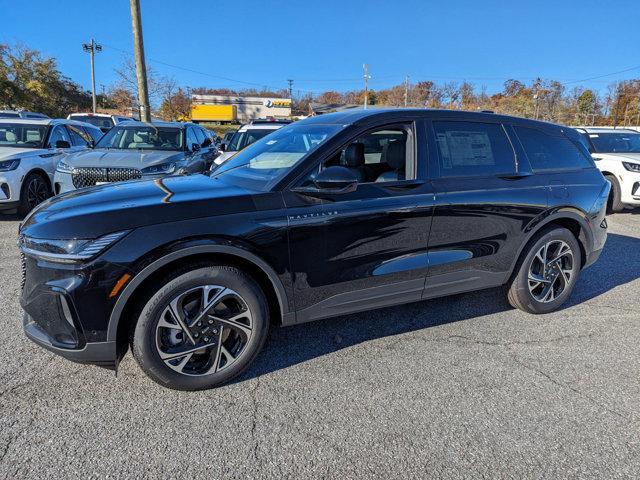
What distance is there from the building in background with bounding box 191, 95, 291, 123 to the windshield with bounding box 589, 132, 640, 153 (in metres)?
44.9

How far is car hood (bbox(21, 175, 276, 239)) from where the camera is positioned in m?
2.40

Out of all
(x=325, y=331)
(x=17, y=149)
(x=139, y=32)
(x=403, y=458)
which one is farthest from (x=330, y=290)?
(x=139, y=32)

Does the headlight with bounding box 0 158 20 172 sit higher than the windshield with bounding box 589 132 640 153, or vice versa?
the windshield with bounding box 589 132 640 153

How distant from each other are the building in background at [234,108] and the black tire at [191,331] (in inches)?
2012

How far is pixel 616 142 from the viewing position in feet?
32.0

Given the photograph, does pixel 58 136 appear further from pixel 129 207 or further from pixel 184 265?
pixel 184 265

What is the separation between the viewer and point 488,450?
2250 mm

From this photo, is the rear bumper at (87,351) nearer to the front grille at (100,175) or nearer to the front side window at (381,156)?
the front side window at (381,156)

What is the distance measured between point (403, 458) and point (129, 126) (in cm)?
795

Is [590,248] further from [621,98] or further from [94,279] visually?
[621,98]

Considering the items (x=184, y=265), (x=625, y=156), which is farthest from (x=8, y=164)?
(x=625, y=156)

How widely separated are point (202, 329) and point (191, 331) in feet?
0.22

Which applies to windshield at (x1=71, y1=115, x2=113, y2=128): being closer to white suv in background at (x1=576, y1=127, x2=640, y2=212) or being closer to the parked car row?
the parked car row

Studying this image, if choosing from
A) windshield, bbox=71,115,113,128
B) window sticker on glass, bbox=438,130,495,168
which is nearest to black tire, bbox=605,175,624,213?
window sticker on glass, bbox=438,130,495,168
